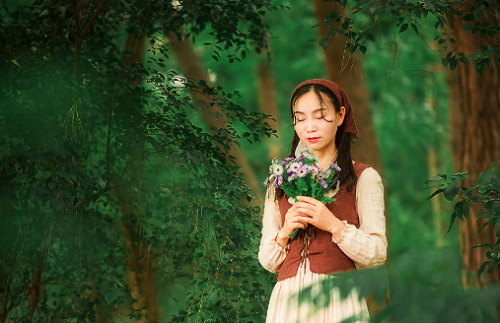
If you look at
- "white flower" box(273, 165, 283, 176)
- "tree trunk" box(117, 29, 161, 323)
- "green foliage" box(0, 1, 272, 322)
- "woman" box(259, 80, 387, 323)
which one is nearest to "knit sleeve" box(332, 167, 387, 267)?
"woman" box(259, 80, 387, 323)

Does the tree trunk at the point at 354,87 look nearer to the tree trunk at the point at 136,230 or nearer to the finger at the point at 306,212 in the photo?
the tree trunk at the point at 136,230

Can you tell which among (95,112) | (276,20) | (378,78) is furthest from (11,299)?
(378,78)

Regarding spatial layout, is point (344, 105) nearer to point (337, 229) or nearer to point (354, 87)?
point (337, 229)

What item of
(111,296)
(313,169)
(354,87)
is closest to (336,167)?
(313,169)

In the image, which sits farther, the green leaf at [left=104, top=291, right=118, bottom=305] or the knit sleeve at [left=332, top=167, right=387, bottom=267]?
the green leaf at [left=104, top=291, right=118, bottom=305]

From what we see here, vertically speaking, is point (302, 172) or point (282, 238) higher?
point (302, 172)

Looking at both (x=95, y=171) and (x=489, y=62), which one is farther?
(x=95, y=171)

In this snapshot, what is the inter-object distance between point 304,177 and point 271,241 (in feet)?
1.04

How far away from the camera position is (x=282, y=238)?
246 centimetres

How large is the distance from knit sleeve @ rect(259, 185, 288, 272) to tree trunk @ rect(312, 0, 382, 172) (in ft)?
9.06

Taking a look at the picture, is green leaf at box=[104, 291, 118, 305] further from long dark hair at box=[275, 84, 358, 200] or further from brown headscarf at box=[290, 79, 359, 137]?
brown headscarf at box=[290, 79, 359, 137]

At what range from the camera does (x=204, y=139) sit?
159 inches

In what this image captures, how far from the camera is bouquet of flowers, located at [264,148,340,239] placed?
2.36m

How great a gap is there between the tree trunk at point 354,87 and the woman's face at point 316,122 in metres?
2.75
